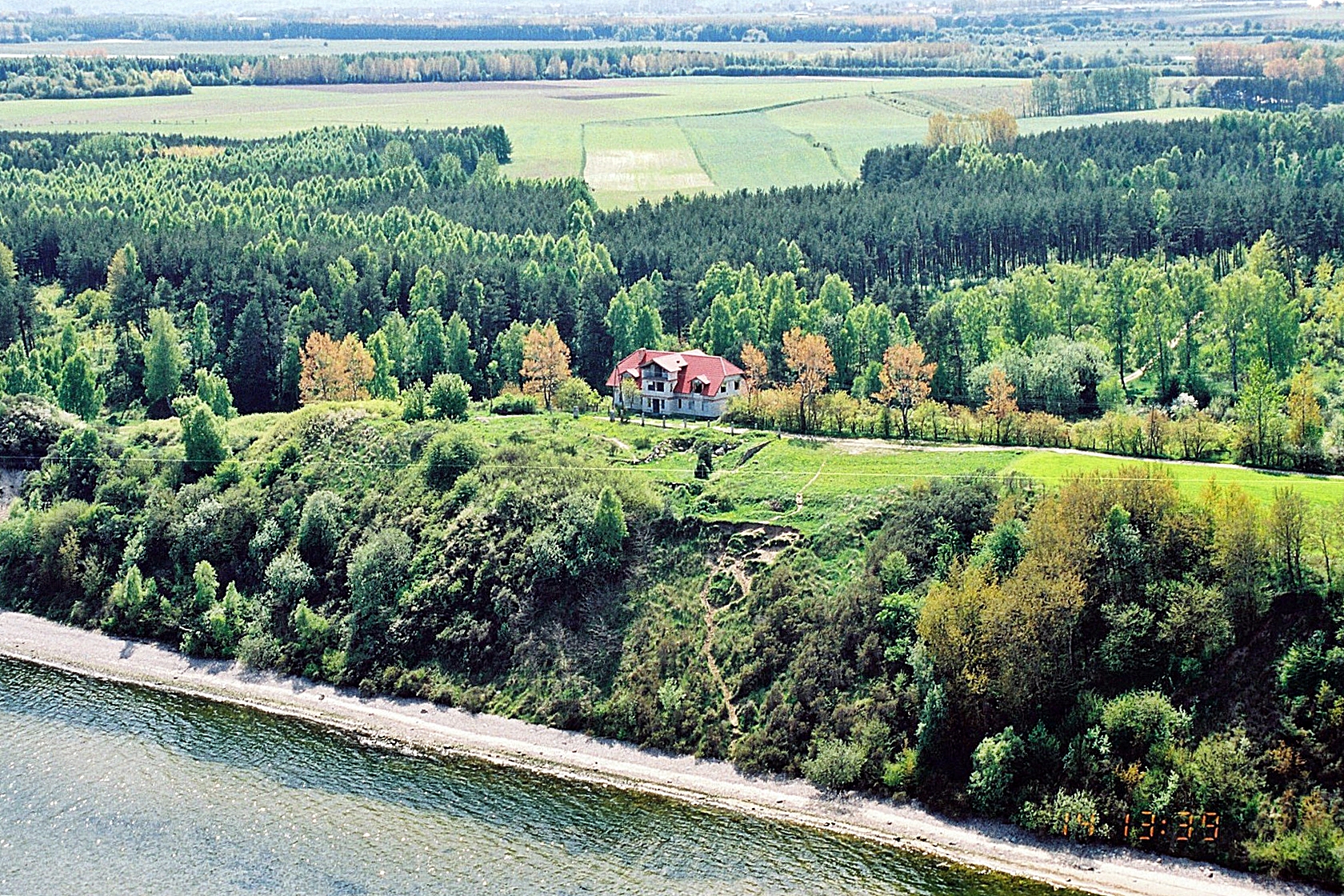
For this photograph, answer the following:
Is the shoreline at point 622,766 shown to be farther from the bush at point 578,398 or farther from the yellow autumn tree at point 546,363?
the yellow autumn tree at point 546,363

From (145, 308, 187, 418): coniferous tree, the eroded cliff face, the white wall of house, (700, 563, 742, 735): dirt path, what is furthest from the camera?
(145, 308, 187, 418): coniferous tree

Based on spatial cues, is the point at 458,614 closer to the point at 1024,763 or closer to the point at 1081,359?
the point at 1024,763

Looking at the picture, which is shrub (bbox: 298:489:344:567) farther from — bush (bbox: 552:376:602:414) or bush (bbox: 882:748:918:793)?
bush (bbox: 882:748:918:793)

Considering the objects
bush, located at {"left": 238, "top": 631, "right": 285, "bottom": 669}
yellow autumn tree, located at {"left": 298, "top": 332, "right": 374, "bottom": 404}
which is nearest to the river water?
bush, located at {"left": 238, "top": 631, "right": 285, "bottom": 669}

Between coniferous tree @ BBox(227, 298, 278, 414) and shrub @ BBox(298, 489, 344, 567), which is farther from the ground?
coniferous tree @ BBox(227, 298, 278, 414)

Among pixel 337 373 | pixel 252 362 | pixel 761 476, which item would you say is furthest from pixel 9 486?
pixel 761 476

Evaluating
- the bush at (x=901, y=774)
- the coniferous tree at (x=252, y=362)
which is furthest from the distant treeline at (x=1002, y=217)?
the bush at (x=901, y=774)

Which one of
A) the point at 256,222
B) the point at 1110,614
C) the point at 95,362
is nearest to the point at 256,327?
the point at 95,362
